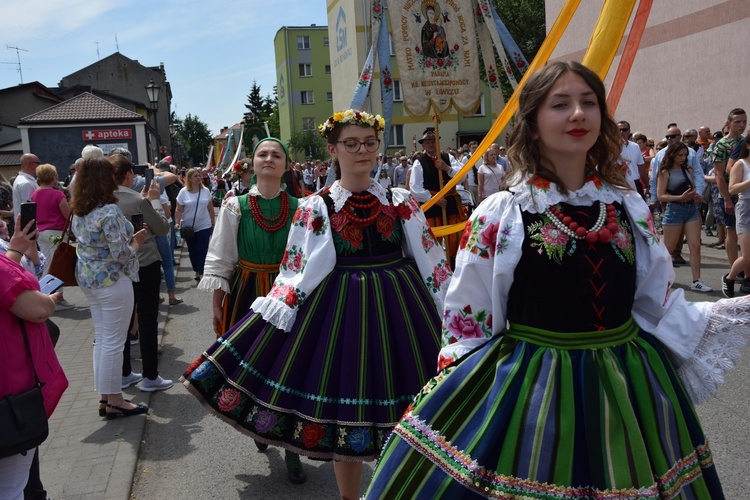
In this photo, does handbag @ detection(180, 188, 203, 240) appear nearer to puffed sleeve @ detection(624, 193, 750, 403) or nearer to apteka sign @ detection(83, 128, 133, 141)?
puffed sleeve @ detection(624, 193, 750, 403)

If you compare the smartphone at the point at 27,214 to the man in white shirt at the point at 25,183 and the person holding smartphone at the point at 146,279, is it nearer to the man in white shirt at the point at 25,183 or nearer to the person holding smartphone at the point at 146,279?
the person holding smartphone at the point at 146,279

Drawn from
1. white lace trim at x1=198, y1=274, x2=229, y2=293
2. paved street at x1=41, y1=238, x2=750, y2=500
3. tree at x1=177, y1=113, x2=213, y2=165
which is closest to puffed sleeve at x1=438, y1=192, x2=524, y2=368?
paved street at x1=41, y1=238, x2=750, y2=500

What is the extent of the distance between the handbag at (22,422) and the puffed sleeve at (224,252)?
5.58 feet

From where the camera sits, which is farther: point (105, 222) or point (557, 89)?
point (105, 222)

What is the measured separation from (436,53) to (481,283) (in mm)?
4907

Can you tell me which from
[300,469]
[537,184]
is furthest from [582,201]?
[300,469]

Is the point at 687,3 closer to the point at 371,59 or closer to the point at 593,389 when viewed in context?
the point at 371,59

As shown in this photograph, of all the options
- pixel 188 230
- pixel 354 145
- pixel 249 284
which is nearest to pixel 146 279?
pixel 249 284

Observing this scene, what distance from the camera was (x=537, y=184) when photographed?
89.7 inches

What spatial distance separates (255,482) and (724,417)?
3.05m

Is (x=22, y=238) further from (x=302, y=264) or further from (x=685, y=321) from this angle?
(x=685, y=321)

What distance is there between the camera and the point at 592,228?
2203mm

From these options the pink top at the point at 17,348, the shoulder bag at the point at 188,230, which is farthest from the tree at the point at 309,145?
the pink top at the point at 17,348

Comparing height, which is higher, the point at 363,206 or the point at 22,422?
the point at 363,206
